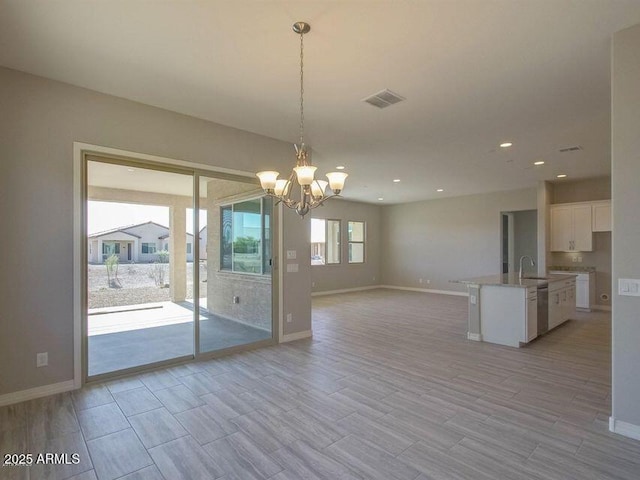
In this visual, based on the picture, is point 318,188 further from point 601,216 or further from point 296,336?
point 601,216

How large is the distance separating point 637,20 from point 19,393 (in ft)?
19.1

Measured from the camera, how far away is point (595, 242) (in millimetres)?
7531

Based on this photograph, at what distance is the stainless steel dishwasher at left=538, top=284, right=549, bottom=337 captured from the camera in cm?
504

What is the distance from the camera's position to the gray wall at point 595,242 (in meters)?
7.39

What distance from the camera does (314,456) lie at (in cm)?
223

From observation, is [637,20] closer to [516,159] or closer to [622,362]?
[622,362]

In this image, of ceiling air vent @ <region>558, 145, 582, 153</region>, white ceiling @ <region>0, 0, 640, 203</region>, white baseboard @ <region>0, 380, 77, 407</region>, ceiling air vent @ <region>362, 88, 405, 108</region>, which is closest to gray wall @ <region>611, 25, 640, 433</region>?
white ceiling @ <region>0, 0, 640, 203</region>

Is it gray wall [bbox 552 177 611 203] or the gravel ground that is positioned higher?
gray wall [bbox 552 177 611 203]

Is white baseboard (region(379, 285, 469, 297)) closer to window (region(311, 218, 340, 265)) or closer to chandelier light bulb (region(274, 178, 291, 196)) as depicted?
window (region(311, 218, 340, 265))

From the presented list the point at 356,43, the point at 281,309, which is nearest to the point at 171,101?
the point at 356,43

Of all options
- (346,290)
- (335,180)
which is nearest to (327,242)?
(346,290)

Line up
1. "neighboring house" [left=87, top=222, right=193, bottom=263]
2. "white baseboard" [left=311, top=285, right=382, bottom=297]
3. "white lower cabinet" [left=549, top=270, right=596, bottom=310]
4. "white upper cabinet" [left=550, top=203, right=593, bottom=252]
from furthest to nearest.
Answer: "white baseboard" [left=311, top=285, right=382, bottom=297]
"white upper cabinet" [left=550, top=203, right=593, bottom=252]
"white lower cabinet" [left=549, top=270, right=596, bottom=310]
"neighboring house" [left=87, top=222, right=193, bottom=263]

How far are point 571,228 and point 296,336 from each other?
6.86m

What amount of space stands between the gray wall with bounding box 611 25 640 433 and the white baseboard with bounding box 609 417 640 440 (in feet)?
0.08
